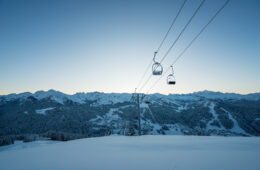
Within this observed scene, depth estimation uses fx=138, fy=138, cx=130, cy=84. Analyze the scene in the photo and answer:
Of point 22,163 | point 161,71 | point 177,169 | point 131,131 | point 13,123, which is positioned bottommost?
point 13,123

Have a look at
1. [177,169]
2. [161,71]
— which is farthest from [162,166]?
[161,71]

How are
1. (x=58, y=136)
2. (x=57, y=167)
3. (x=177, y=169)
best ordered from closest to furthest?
(x=177, y=169) < (x=57, y=167) < (x=58, y=136)

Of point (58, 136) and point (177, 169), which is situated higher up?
point (177, 169)

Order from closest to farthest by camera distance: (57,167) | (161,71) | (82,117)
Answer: (57,167)
(161,71)
(82,117)

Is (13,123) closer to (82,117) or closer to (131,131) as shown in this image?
(82,117)

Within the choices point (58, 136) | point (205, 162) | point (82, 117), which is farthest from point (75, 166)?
point (82, 117)

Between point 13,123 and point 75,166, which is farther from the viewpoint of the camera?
point 13,123

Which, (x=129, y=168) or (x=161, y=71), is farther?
(x=161, y=71)

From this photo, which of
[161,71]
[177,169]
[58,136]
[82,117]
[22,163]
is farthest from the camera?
[82,117]

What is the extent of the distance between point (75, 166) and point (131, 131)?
575 inches

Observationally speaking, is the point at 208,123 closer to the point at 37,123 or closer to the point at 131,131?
the point at 131,131

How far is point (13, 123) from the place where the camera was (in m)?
116

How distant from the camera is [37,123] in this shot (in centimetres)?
11000

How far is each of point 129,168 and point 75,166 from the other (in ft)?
4.38
